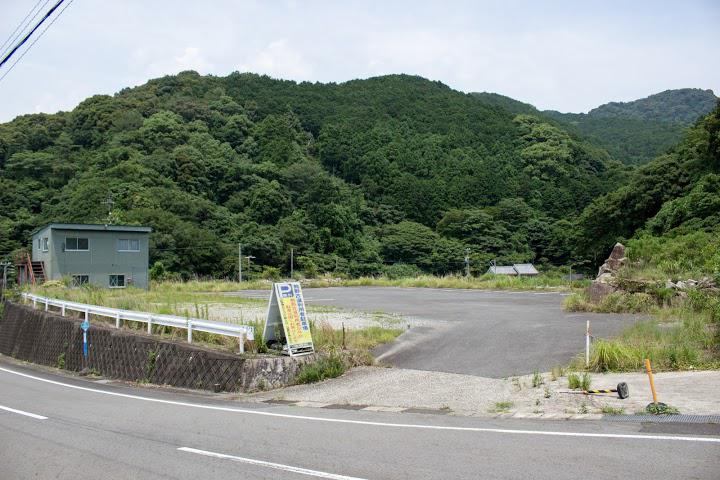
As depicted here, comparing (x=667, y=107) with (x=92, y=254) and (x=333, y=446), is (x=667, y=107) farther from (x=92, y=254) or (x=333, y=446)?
(x=333, y=446)

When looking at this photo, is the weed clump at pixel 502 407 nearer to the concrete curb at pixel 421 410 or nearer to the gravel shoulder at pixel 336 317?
the concrete curb at pixel 421 410

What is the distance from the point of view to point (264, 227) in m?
74.9

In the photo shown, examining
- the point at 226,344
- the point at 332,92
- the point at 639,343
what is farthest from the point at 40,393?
the point at 332,92

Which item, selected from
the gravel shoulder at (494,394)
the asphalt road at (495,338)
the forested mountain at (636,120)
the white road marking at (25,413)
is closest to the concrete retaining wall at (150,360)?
the gravel shoulder at (494,394)

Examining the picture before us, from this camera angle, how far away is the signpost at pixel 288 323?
11.5m

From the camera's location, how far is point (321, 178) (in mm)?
86750

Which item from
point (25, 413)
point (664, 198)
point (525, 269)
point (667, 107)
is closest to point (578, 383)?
point (25, 413)

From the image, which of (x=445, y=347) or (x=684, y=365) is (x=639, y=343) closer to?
(x=684, y=365)

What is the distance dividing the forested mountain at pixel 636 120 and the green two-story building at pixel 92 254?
7541cm

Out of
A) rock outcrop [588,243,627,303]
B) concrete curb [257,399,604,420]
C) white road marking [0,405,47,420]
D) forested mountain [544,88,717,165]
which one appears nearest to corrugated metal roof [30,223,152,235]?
white road marking [0,405,47,420]

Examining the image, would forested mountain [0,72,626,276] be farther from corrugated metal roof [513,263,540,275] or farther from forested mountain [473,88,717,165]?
forested mountain [473,88,717,165]

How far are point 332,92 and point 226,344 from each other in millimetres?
110614

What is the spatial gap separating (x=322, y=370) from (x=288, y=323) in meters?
1.13

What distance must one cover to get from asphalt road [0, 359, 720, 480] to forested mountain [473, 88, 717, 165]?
9008 cm
